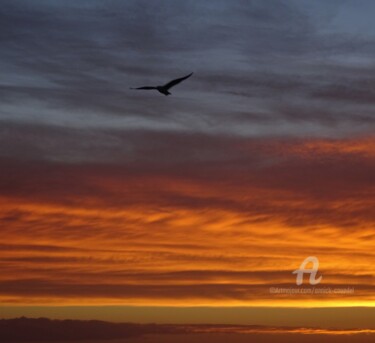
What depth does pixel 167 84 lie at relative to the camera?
56594 mm
